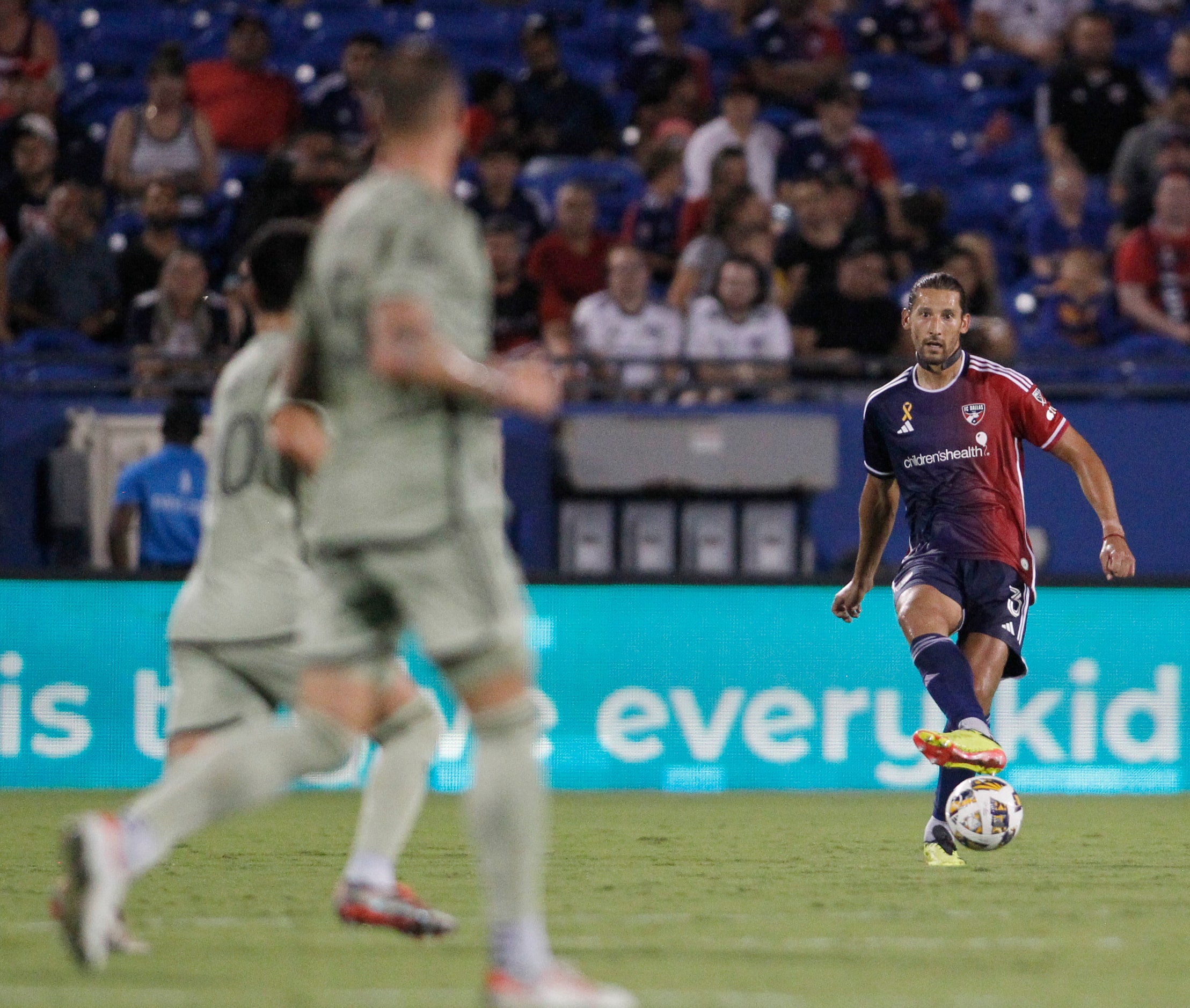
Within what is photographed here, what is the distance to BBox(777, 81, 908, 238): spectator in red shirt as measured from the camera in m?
15.4

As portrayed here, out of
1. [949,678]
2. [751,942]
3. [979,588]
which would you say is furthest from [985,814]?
[751,942]

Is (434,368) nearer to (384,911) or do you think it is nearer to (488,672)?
(488,672)

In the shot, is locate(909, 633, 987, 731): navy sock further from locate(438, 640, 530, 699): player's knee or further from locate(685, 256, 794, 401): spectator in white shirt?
locate(685, 256, 794, 401): spectator in white shirt

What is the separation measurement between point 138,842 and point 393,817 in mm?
904

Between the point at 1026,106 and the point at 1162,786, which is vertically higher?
the point at 1026,106

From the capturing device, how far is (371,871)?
5.46 m

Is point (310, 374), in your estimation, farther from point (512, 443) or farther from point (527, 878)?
point (512, 443)

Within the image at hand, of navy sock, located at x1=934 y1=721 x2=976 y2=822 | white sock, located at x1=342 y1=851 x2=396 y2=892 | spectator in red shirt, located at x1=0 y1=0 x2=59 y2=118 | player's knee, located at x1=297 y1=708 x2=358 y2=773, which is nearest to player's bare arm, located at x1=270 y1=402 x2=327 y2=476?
player's knee, located at x1=297 y1=708 x2=358 y2=773

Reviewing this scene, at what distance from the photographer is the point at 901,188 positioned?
15922 millimetres

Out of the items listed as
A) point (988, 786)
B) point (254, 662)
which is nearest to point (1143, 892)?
point (988, 786)

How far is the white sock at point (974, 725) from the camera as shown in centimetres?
738

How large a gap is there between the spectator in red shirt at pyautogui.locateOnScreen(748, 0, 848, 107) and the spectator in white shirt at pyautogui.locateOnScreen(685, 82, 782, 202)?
135 cm

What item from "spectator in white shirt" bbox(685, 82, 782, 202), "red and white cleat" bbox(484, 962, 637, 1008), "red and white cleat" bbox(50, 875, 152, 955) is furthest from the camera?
"spectator in white shirt" bbox(685, 82, 782, 202)

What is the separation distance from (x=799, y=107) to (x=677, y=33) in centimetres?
112
